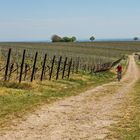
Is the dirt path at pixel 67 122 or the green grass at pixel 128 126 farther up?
the green grass at pixel 128 126

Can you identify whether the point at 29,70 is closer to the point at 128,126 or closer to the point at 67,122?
the point at 67,122

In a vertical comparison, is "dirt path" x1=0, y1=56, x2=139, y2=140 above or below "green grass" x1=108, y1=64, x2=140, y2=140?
below

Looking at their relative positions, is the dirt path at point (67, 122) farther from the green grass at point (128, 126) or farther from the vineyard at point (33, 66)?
the vineyard at point (33, 66)

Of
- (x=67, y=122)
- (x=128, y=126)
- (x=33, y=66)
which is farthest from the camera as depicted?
(x=33, y=66)

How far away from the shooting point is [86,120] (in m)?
15.4

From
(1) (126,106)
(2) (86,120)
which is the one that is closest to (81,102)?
(1) (126,106)

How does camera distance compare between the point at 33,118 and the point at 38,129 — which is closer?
the point at 38,129

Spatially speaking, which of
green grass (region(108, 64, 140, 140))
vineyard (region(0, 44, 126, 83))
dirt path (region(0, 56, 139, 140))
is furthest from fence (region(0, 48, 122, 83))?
green grass (region(108, 64, 140, 140))

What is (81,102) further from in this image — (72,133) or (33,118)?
(72,133)

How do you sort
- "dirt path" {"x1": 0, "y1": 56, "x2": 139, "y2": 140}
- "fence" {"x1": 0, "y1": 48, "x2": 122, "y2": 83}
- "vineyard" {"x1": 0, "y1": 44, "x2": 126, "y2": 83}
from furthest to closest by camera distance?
1. "vineyard" {"x1": 0, "y1": 44, "x2": 126, "y2": 83}
2. "fence" {"x1": 0, "y1": 48, "x2": 122, "y2": 83}
3. "dirt path" {"x1": 0, "y1": 56, "x2": 139, "y2": 140}

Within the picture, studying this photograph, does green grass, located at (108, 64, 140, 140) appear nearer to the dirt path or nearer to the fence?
the dirt path

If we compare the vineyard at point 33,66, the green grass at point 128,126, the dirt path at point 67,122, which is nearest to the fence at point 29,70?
the vineyard at point 33,66

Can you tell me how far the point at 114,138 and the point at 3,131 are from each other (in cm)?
358

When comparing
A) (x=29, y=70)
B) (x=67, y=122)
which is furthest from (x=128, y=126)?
(x=29, y=70)
